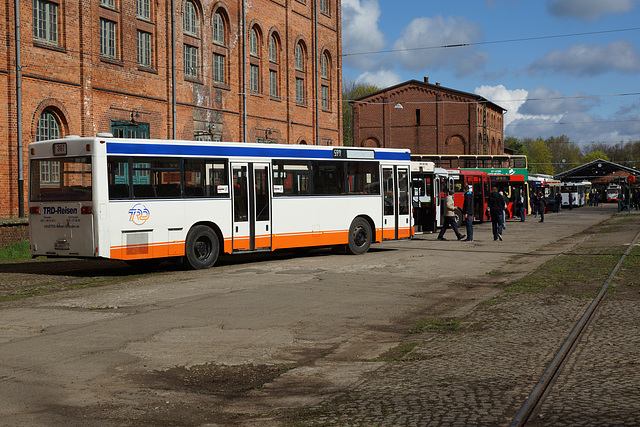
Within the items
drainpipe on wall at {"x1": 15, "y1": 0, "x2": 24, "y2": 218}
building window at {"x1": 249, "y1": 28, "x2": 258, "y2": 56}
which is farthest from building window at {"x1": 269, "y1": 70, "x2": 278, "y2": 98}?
A: drainpipe on wall at {"x1": 15, "y1": 0, "x2": 24, "y2": 218}

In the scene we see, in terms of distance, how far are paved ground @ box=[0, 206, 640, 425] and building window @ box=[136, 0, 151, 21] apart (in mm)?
18422

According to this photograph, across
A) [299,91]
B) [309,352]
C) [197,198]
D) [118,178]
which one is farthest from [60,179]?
[299,91]

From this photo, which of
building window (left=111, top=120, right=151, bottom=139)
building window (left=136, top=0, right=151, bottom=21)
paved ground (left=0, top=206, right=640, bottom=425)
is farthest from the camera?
building window (left=136, top=0, right=151, bottom=21)

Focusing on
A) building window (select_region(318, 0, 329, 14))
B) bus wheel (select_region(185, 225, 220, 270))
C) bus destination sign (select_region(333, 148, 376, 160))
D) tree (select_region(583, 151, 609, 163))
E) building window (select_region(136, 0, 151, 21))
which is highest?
building window (select_region(318, 0, 329, 14))

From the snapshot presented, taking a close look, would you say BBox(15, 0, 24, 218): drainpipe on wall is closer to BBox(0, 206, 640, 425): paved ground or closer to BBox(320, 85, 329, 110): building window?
BBox(0, 206, 640, 425): paved ground

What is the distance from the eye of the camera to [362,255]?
20016 millimetres

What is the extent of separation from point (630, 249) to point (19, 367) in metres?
17.7

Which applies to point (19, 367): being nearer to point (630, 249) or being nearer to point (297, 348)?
point (297, 348)

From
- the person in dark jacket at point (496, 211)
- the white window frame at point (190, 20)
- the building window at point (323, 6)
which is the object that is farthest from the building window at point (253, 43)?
the person in dark jacket at point (496, 211)

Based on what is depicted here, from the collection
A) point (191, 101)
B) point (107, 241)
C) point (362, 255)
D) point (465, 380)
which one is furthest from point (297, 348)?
point (191, 101)

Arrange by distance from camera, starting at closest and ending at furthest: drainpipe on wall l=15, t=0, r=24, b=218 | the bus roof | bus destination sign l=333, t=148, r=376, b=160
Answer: the bus roof < bus destination sign l=333, t=148, r=376, b=160 < drainpipe on wall l=15, t=0, r=24, b=218

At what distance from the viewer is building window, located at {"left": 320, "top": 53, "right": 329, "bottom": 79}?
4631cm

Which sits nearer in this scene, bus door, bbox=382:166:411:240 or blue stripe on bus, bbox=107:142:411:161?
blue stripe on bus, bbox=107:142:411:161

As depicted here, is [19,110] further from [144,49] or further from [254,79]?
[254,79]
